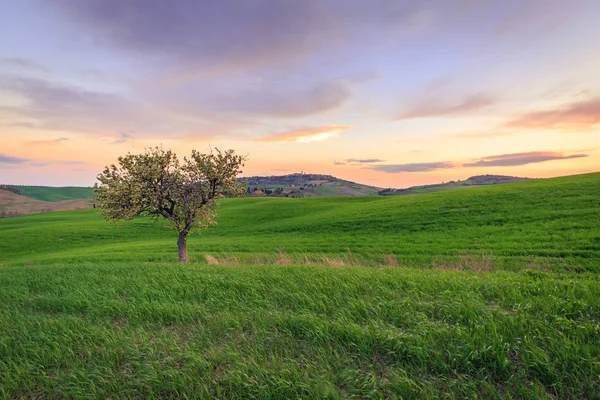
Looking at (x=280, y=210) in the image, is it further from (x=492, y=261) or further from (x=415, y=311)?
(x=415, y=311)

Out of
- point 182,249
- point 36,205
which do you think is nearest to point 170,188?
point 182,249

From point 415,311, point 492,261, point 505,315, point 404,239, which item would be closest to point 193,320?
point 415,311

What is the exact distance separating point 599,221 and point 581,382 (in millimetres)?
26147

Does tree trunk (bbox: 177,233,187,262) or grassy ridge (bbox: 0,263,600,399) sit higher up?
grassy ridge (bbox: 0,263,600,399)

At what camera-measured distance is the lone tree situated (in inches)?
771

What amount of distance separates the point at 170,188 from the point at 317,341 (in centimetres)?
1827

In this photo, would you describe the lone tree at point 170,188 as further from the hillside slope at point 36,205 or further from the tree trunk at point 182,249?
the hillside slope at point 36,205

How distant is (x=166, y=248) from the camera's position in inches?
1237

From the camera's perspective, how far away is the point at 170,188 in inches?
821

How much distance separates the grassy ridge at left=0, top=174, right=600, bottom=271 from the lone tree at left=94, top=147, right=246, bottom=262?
5107mm

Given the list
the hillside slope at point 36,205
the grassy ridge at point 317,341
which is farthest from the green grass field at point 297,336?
the hillside slope at point 36,205

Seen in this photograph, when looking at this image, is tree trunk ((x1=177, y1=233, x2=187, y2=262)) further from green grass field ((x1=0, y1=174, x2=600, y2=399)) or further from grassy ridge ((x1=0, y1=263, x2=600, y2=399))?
grassy ridge ((x1=0, y1=263, x2=600, y2=399))

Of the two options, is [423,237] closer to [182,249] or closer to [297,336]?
[182,249]

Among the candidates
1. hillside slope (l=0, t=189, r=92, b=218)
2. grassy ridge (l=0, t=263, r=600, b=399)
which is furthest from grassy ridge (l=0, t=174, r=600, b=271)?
hillside slope (l=0, t=189, r=92, b=218)
